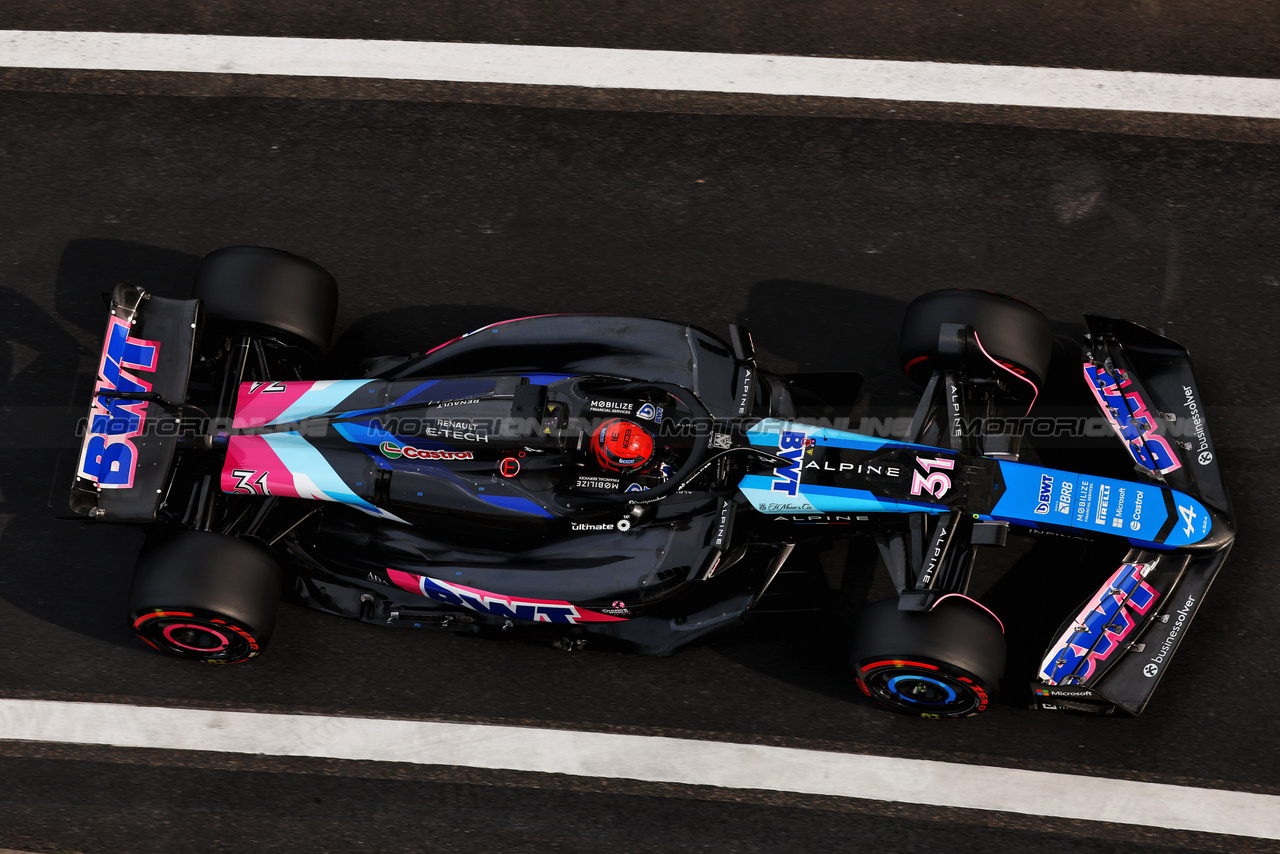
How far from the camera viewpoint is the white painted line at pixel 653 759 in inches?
230

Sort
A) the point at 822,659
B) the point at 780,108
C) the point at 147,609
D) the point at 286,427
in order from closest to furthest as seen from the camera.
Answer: the point at 147,609, the point at 286,427, the point at 822,659, the point at 780,108

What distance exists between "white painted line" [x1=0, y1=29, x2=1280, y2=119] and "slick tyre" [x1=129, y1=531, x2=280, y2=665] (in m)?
3.75

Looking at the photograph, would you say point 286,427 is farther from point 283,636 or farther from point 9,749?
point 9,749

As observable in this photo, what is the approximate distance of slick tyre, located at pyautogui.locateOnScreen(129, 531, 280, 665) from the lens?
536 centimetres

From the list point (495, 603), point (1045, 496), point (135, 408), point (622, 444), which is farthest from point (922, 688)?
point (135, 408)

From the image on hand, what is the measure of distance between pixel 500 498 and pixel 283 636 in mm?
1743

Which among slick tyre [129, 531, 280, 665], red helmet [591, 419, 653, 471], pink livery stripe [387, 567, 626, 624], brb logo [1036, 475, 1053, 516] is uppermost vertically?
brb logo [1036, 475, 1053, 516]

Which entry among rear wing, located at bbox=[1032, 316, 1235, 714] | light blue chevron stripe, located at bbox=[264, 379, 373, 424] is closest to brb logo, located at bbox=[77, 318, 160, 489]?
light blue chevron stripe, located at bbox=[264, 379, 373, 424]

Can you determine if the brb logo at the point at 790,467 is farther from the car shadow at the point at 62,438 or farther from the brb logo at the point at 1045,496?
the car shadow at the point at 62,438

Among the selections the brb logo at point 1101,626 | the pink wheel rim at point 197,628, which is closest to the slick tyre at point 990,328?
the brb logo at point 1101,626

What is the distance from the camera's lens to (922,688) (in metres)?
5.55

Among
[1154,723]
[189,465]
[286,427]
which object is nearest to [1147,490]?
[1154,723]

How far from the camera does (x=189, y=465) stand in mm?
5777

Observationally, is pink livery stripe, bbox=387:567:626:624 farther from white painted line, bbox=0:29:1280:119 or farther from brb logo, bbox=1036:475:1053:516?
white painted line, bbox=0:29:1280:119
